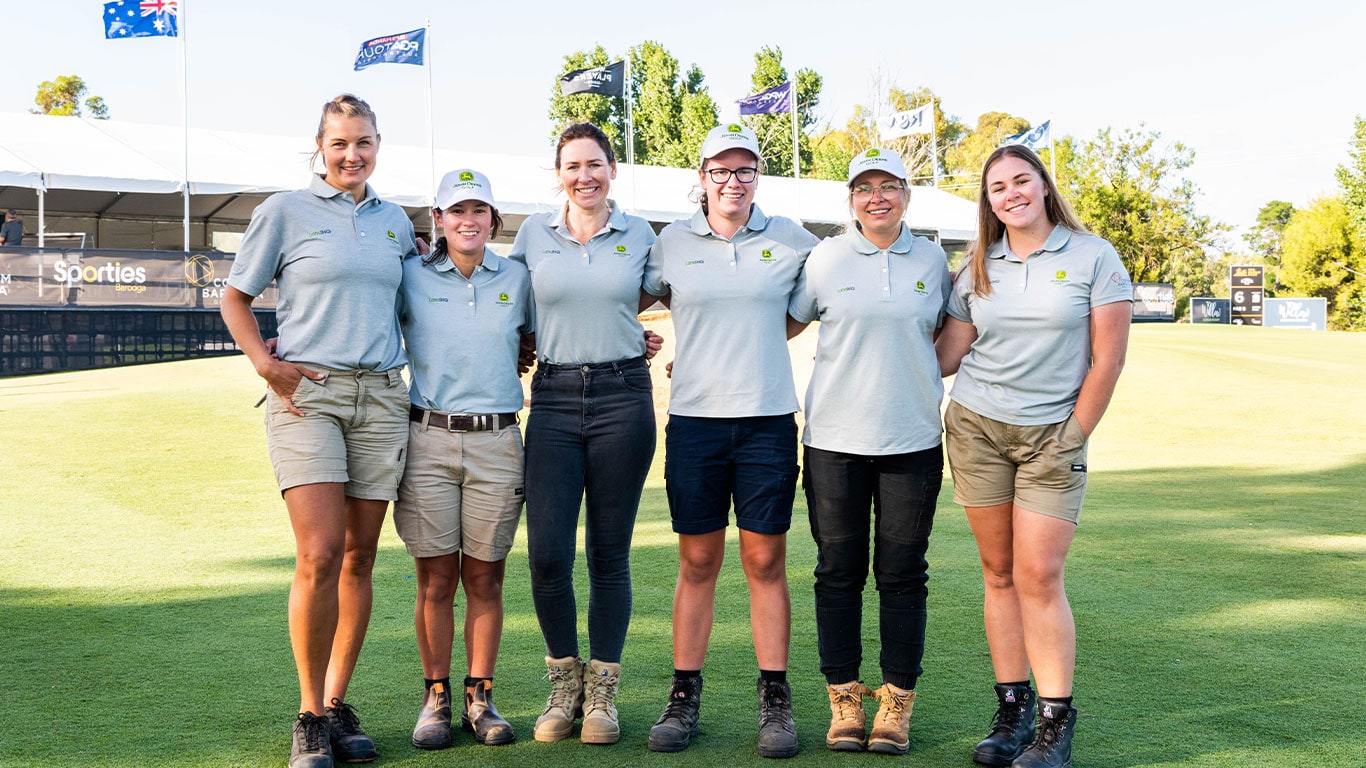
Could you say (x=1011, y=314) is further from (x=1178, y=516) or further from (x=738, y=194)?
(x=1178, y=516)

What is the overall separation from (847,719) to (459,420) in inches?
61.6

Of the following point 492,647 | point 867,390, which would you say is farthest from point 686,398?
point 492,647

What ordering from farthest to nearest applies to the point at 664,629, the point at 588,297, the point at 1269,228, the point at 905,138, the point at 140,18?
1. the point at 1269,228
2. the point at 905,138
3. the point at 140,18
4. the point at 664,629
5. the point at 588,297

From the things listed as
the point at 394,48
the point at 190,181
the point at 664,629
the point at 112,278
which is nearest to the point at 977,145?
the point at 394,48

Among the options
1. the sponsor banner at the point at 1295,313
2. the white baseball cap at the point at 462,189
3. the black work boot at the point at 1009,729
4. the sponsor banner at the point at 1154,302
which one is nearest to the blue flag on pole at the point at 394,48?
the sponsor banner at the point at 1154,302

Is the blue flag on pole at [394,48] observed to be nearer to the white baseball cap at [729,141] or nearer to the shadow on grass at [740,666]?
the shadow on grass at [740,666]

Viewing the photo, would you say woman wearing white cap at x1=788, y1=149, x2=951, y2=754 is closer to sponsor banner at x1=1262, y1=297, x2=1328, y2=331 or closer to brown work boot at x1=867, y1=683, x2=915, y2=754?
brown work boot at x1=867, y1=683, x2=915, y2=754

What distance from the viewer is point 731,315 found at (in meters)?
3.97

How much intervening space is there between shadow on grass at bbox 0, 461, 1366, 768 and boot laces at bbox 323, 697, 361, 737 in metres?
0.14

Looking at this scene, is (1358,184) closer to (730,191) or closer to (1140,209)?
(1140,209)

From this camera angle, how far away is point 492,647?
13.4ft

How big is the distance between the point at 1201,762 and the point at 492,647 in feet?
7.31

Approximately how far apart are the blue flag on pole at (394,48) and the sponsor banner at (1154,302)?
23.4 metres

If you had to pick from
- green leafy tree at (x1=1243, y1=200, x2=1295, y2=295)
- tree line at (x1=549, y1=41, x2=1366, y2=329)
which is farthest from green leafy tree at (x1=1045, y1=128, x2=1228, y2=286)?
green leafy tree at (x1=1243, y1=200, x2=1295, y2=295)
